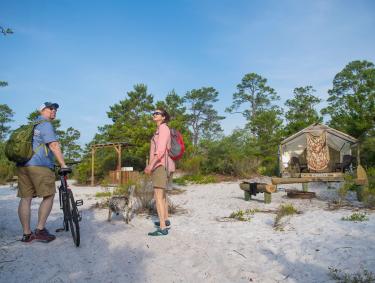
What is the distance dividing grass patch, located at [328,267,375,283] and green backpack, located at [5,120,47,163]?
11.4 feet

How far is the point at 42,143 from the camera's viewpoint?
4074 millimetres

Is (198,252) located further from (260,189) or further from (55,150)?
(260,189)

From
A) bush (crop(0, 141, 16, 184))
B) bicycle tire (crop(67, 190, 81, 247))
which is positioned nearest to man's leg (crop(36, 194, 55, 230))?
bicycle tire (crop(67, 190, 81, 247))

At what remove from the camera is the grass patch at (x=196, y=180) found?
14.5 m

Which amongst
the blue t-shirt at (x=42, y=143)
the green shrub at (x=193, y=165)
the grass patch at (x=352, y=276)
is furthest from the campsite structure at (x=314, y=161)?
the blue t-shirt at (x=42, y=143)

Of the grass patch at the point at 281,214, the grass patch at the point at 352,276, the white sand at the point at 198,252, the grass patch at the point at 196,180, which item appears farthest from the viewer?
the grass patch at the point at 196,180

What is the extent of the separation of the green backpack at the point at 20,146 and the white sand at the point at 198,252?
1067 mm

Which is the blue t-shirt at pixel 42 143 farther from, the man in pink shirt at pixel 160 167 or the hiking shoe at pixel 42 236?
the man in pink shirt at pixel 160 167

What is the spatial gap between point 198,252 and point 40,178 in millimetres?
2089

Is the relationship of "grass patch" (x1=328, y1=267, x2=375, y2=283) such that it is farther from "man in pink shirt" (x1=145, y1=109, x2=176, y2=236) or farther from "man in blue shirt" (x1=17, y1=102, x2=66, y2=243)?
"man in blue shirt" (x1=17, y1=102, x2=66, y2=243)

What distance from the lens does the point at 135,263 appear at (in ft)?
11.1

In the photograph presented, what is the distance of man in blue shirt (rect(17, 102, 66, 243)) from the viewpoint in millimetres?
3957

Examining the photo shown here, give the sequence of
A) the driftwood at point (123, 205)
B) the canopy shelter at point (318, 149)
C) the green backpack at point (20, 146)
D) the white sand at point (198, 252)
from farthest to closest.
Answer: the canopy shelter at point (318, 149) < the driftwood at point (123, 205) < the green backpack at point (20, 146) < the white sand at point (198, 252)

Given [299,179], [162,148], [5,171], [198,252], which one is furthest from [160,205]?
[5,171]
